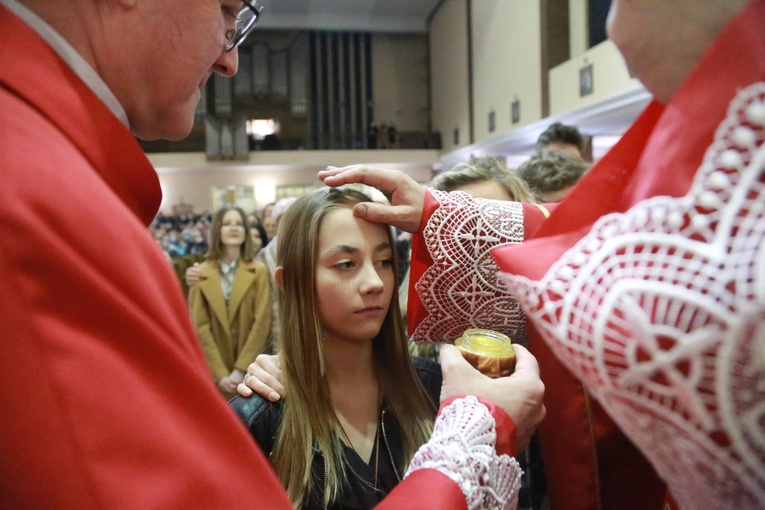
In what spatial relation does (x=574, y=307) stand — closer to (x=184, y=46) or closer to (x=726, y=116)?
(x=726, y=116)

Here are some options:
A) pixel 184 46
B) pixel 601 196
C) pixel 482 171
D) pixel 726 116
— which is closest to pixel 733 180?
pixel 726 116

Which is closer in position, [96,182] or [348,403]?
[96,182]

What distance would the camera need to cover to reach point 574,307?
48 centimetres

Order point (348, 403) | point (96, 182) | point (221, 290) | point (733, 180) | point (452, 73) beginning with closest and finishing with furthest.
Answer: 1. point (733, 180)
2. point (96, 182)
3. point (348, 403)
4. point (221, 290)
5. point (452, 73)

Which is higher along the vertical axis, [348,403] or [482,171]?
[482,171]

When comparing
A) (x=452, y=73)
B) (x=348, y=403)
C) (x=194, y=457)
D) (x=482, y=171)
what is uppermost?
(x=452, y=73)

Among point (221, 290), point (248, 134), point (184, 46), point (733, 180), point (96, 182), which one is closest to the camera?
point (733, 180)

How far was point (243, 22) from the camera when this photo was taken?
0.85 meters

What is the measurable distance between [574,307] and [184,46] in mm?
526

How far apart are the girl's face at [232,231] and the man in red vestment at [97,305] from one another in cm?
301

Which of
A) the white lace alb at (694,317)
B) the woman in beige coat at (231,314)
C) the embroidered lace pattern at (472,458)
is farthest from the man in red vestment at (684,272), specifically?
the woman in beige coat at (231,314)

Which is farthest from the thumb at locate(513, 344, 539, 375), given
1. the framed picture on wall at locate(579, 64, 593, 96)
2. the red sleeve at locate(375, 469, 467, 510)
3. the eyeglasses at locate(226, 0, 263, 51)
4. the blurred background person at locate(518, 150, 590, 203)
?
the framed picture on wall at locate(579, 64, 593, 96)

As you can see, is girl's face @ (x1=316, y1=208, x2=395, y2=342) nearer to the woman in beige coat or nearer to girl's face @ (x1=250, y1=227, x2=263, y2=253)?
the woman in beige coat

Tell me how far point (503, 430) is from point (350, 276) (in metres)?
0.63
